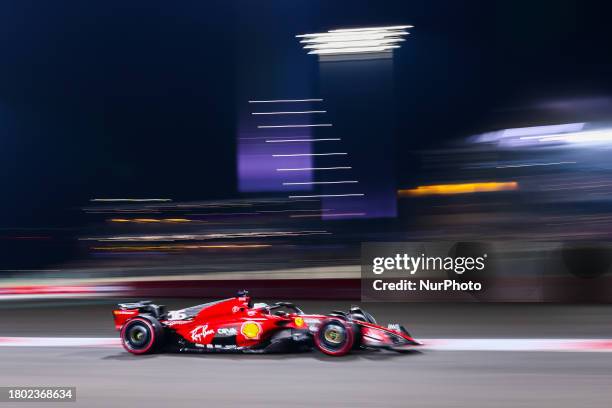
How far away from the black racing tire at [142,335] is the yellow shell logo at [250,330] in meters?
0.94

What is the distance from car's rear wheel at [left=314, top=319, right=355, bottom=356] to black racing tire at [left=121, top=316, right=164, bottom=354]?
174 cm

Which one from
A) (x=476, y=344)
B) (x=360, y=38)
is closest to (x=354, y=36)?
(x=360, y=38)

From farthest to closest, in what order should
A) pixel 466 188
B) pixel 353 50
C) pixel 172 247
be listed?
pixel 172 247
pixel 353 50
pixel 466 188

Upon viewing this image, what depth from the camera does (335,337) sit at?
24.7 feet

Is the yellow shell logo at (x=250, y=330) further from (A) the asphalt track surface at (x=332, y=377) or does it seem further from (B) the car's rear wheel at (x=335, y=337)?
(B) the car's rear wheel at (x=335, y=337)

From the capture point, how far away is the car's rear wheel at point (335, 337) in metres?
7.46

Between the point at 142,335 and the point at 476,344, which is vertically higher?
the point at 142,335

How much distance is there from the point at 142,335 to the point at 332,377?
246 centimetres

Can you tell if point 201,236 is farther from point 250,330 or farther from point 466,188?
point 250,330

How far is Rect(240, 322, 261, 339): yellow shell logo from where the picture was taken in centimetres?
769

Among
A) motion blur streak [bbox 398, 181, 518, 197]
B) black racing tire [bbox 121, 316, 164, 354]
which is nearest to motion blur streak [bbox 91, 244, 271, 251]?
motion blur streak [bbox 398, 181, 518, 197]

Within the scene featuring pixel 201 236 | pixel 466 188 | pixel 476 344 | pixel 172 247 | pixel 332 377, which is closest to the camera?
pixel 332 377

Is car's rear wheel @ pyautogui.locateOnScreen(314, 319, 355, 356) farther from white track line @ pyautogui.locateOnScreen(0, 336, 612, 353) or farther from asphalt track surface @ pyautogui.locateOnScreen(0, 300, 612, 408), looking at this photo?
white track line @ pyautogui.locateOnScreen(0, 336, 612, 353)

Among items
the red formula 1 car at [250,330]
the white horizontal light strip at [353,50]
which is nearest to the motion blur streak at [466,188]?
the white horizontal light strip at [353,50]
